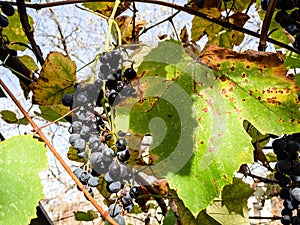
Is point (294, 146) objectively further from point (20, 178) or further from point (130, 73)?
point (20, 178)

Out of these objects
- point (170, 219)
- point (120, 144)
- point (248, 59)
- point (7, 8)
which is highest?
point (7, 8)

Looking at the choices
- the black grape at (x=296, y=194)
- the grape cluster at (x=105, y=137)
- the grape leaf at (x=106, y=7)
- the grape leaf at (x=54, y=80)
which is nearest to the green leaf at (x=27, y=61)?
the grape leaf at (x=106, y=7)

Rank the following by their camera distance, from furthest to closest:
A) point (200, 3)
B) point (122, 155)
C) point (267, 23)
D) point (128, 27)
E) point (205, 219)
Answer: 1. point (128, 27)
2. point (200, 3)
3. point (205, 219)
4. point (267, 23)
5. point (122, 155)

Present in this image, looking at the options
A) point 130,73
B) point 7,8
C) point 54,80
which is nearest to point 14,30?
point 7,8

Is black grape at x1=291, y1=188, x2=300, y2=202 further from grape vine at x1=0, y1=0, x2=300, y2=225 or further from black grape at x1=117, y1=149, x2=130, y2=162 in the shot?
black grape at x1=117, y1=149, x2=130, y2=162

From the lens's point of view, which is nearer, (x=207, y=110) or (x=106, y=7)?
(x=207, y=110)

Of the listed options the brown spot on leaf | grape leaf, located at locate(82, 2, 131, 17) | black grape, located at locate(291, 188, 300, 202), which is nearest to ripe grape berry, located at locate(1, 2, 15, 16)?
grape leaf, located at locate(82, 2, 131, 17)

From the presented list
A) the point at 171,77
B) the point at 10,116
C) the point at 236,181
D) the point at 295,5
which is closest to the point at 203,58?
the point at 171,77
